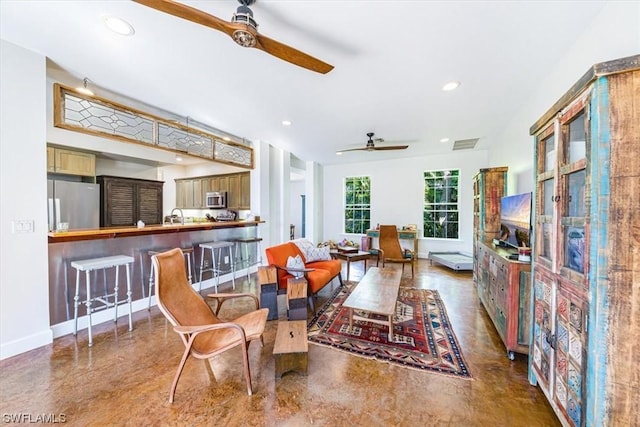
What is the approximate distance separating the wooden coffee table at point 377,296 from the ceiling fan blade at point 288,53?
2.25 m

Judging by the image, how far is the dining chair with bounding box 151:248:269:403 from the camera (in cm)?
173

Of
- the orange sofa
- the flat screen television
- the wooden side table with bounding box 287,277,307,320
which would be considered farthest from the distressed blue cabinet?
the orange sofa

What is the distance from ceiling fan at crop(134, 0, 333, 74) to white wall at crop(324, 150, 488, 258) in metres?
5.40

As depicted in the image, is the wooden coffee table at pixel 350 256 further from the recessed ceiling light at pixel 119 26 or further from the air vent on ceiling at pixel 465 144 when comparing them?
the recessed ceiling light at pixel 119 26

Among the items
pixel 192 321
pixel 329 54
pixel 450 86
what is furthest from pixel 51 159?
A: pixel 450 86

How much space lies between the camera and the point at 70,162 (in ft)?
14.0

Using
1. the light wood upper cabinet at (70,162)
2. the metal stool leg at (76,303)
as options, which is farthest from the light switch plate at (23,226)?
the light wood upper cabinet at (70,162)

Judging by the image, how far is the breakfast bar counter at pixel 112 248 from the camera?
2559 mm

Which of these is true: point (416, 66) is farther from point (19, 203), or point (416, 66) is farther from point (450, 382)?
point (19, 203)

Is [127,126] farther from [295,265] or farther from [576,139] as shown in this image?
[576,139]

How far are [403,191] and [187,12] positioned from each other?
242 inches

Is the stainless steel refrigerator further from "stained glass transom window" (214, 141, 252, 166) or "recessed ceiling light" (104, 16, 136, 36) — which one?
"recessed ceiling light" (104, 16, 136, 36)

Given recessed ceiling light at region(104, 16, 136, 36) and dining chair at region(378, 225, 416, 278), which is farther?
dining chair at region(378, 225, 416, 278)

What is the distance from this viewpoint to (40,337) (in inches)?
93.0
